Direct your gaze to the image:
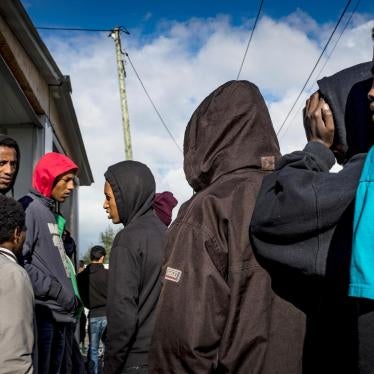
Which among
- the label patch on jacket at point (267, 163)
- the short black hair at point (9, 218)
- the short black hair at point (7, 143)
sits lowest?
the short black hair at point (9, 218)

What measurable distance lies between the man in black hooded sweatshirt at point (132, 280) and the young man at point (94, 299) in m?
4.60

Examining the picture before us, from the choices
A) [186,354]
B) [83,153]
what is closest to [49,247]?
[186,354]

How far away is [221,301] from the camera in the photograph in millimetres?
1827

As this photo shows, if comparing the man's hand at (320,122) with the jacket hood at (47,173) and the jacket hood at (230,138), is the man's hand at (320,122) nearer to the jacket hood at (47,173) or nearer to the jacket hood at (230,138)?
the jacket hood at (230,138)

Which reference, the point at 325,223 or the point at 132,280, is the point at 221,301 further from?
the point at 132,280

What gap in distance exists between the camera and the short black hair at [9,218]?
9.58 feet


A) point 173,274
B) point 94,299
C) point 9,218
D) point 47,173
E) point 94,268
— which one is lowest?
point 94,299

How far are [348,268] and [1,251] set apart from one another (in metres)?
1.98

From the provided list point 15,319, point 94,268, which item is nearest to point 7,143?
point 15,319

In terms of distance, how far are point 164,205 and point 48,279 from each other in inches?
59.4

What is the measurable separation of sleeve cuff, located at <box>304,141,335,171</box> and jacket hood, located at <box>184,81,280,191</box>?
1.55ft

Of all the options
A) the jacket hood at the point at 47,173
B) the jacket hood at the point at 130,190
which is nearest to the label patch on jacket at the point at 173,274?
the jacket hood at the point at 130,190

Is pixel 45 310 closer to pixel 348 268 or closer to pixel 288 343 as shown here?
pixel 288 343

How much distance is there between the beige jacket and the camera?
2.43 m
